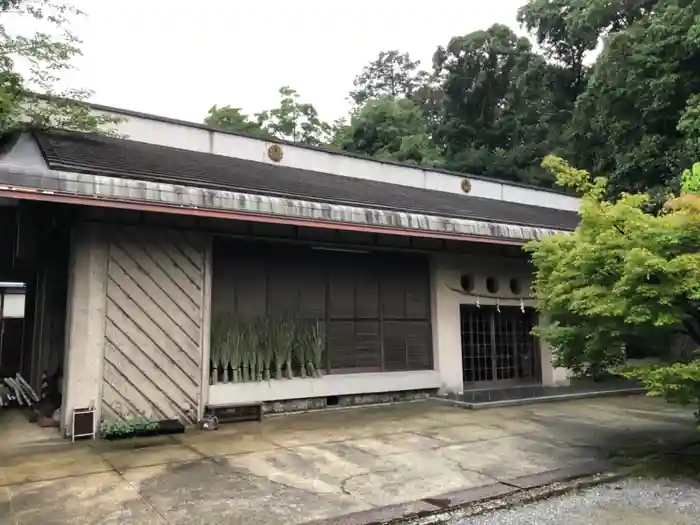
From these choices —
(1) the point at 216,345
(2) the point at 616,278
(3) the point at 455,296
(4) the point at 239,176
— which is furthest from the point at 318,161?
(2) the point at 616,278

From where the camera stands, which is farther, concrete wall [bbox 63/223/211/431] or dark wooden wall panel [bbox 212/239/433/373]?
dark wooden wall panel [bbox 212/239/433/373]

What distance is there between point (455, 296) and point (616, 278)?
15.8 feet

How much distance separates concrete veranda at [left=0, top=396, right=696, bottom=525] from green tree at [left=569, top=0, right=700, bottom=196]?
30.1 ft

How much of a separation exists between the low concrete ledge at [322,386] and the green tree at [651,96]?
8922mm

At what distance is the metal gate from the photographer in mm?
10508

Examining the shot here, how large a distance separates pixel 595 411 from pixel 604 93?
36.0ft

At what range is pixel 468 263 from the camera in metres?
10.4

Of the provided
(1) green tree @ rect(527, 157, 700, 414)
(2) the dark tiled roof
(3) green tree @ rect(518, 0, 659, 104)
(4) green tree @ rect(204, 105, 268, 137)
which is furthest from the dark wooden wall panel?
(4) green tree @ rect(204, 105, 268, 137)

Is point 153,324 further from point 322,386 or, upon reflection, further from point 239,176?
point 322,386

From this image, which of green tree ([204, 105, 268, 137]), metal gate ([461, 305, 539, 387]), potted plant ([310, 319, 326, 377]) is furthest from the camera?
green tree ([204, 105, 268, 137])

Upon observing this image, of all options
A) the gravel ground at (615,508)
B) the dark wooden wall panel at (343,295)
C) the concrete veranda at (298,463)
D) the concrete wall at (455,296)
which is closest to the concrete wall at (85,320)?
the concrete veranda at (298,463)

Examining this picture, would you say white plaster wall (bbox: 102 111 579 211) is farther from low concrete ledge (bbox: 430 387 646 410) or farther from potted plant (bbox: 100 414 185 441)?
low concrete ledge (bbox: 430 387 646 410)

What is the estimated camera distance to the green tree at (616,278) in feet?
16.4

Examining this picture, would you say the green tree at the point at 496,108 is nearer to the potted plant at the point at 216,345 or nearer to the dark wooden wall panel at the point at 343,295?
the dark wooden wall panel at the point at 343,295
